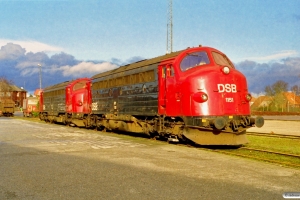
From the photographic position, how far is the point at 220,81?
12.6 meters

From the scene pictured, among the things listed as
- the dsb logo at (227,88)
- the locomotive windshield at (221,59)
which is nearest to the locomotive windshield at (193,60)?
the locomotive windshield at (221,59)

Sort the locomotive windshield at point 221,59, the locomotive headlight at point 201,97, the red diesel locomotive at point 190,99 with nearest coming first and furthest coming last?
1. the locomotive headlight at point 201,97
2. the red diesel locomotive at point 190,99
3. the locomotive windshield at point 221,59

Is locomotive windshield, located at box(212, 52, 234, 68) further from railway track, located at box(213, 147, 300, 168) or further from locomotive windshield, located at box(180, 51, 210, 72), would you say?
railway track, located at box(213, 147, 300, 168)

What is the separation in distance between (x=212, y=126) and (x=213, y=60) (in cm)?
282

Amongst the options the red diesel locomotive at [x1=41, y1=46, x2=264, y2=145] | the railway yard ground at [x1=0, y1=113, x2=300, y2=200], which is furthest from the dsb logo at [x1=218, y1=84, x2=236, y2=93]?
the railway yard ground at [x1=0, y1=113, x2=300, y2=200]

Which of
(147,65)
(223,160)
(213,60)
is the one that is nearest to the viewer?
(223,160)

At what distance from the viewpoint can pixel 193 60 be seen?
44.4ft

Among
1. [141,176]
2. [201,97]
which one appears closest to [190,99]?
[201,97]

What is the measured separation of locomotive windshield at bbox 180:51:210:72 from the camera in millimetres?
13422

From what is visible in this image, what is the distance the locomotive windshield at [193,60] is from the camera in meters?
13.4

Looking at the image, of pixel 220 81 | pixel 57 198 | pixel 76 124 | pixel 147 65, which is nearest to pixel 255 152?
pixel 220 81

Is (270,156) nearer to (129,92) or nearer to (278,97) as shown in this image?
(129,92)

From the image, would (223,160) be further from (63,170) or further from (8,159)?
(8,159)

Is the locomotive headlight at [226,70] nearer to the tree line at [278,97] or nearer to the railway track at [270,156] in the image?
the railway track at [270,156]
